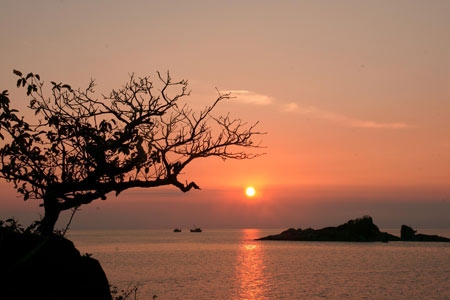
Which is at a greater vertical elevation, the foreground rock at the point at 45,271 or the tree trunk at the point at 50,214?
the tree trunk at the point at 50,214

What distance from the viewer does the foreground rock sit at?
1146cm

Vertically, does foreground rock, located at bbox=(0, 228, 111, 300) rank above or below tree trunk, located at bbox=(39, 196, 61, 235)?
below

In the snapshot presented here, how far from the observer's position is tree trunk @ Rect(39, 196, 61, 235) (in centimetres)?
1510

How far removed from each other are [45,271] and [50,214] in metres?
2.95

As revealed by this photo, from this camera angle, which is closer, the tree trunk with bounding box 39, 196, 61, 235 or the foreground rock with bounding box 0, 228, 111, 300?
the foreground rock with bounding box 0, 228, 111, 300

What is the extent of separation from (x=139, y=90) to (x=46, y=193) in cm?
404

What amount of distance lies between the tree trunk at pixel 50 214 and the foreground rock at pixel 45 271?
144 cm

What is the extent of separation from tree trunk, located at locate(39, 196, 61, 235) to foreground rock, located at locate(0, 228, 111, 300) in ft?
4.73

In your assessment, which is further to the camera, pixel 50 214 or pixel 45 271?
pixel 50 214

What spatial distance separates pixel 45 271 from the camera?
12602 millimetres

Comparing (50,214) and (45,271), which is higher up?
(50,214)

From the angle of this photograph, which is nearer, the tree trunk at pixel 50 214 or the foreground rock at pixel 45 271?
the foreground rock at pixel 45 271

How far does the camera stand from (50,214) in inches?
603

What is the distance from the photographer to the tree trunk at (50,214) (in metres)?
15.1
